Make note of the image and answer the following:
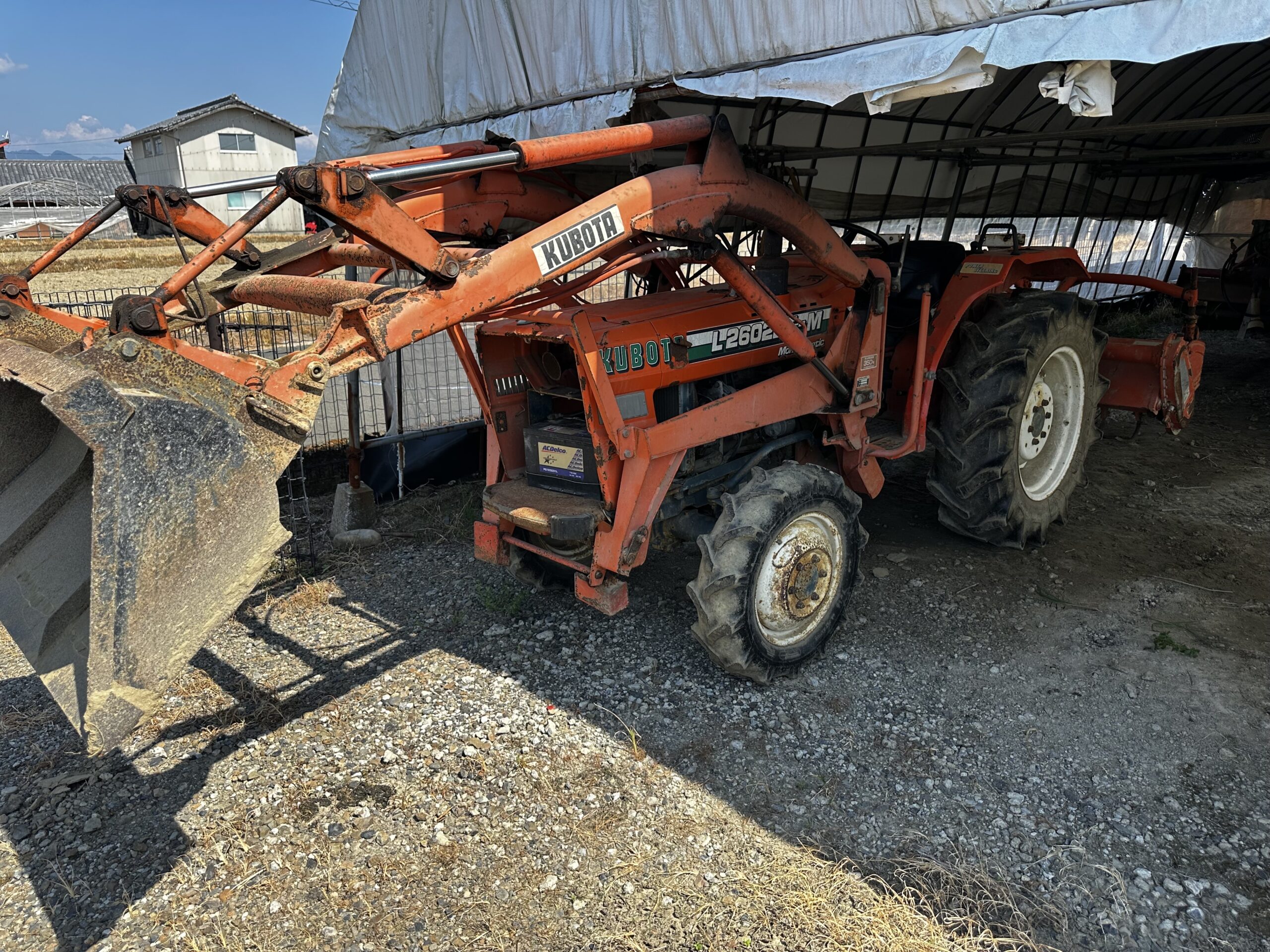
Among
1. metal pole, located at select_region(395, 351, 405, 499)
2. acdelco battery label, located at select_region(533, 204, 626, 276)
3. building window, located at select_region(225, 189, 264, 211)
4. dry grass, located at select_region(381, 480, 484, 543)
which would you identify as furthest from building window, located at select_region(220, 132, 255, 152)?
acdelco battery label, located at select_region(533, 204, 626, 276)

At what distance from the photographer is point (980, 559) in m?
5.00

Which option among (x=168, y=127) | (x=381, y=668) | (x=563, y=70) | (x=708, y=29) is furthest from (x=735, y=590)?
(x=168, y=127)

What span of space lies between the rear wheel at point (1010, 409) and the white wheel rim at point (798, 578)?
1151 mm

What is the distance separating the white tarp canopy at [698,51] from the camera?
2.96 metres

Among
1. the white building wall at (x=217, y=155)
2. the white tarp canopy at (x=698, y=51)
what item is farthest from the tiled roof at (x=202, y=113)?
the white tarp canopy at (x=698, y=51)

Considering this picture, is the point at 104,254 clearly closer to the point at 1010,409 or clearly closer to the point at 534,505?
the point at 534,505

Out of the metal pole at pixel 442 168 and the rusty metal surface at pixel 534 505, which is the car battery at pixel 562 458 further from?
the metal pole at pixel 442 168

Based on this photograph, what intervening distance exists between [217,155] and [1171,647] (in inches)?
1595

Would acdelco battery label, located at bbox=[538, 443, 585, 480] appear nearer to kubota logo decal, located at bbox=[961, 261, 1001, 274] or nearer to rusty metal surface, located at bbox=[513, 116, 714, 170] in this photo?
rusty metal surface, located at bbox=[513, 116, 714, 170]

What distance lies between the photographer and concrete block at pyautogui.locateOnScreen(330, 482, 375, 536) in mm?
5719

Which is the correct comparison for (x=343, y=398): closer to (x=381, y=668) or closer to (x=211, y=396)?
(x=381, y=668)

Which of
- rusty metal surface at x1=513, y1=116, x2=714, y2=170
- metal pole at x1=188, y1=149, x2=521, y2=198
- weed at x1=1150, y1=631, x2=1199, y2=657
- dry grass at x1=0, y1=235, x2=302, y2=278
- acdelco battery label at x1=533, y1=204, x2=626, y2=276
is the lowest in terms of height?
dry grass at x1=0, y1=235, x2=302, y2=278

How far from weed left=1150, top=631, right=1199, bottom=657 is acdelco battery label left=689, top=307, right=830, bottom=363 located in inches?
88.1

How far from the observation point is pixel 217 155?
35.8 m
